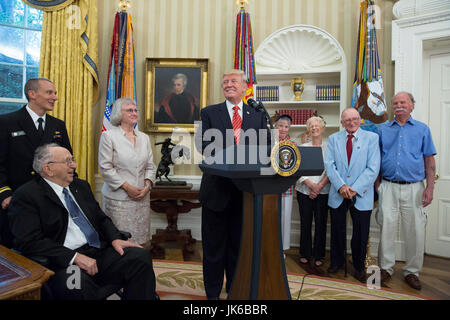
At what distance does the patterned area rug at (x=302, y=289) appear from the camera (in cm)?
248

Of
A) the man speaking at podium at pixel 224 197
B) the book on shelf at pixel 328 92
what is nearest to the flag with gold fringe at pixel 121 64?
the man speaking at podium at pixel 224 197

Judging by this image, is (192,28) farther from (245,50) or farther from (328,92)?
(328,92)

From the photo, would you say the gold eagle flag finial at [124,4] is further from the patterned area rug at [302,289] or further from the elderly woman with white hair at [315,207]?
the patterned area rug at [302,289]

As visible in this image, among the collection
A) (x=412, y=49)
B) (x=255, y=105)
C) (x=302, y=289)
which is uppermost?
(x=412, y=49)

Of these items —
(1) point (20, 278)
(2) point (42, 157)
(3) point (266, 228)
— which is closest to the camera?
(1) point (20, 278)

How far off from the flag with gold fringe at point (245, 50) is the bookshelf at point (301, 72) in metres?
0.22

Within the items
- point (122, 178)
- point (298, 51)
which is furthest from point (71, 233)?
point (298, 51)

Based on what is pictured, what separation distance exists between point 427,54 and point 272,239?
3.66 meters

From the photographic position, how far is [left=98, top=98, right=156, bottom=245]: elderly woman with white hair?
256 centimetres

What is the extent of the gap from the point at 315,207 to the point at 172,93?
8.05 ft

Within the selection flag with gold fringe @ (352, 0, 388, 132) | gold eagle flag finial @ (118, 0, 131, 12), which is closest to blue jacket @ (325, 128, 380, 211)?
flag with gold fringe @ (352, 0, 388, 132)

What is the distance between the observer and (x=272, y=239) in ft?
5.36

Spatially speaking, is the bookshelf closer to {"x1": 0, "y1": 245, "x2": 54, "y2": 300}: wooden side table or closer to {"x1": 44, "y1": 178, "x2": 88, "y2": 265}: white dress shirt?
{"x1": 44, "y1": 178, "x2": 88, "y2": 265}: white dress shirt

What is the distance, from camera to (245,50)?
4047mm
